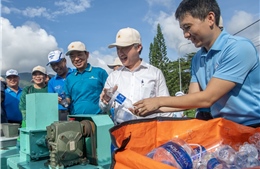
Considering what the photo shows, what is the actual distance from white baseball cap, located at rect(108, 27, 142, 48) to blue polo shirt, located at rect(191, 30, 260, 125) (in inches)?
33.1

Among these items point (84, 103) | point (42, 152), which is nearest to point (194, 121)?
point (42, 152)

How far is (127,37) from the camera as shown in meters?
2.22

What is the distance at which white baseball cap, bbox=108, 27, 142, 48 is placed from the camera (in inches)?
86.8

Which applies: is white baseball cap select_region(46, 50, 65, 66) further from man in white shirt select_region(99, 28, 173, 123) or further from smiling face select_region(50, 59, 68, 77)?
man in white shirt select_region(99, 28, 173, 123)

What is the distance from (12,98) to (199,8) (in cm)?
432

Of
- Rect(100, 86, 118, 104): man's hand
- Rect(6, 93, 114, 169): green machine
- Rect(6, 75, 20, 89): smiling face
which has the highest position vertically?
Rect(6, 75, 20, 89): smiling face

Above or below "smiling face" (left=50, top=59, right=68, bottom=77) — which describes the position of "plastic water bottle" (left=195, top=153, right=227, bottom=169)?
below

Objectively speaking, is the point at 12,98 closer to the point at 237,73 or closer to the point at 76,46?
the point at 76,46

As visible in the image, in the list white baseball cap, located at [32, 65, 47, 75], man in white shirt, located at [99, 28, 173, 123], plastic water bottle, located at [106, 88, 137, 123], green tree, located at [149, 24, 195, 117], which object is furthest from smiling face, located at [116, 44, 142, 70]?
green tree, located at [149, 24, 195, 117]

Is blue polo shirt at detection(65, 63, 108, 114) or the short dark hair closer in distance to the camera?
the short dark hair

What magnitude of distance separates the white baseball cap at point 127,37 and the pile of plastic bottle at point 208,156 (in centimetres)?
109

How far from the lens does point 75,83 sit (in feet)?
10.2

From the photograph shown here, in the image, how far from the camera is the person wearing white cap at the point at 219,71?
1.36 m

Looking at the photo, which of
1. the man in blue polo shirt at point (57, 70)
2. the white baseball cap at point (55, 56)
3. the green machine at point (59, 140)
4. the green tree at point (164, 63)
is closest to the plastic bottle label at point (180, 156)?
the green machine at point (59, 140)
